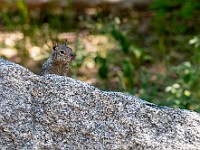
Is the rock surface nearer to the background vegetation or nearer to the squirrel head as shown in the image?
the squirrel head

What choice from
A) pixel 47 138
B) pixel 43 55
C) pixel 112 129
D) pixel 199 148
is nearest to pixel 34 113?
pixel 47 138

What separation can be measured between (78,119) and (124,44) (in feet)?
9.86

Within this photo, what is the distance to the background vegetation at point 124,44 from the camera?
4848 mm

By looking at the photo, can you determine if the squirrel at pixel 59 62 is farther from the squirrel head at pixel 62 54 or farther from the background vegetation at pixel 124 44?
the background vegetation at pixel 124 44

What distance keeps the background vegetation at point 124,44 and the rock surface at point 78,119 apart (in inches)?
76.9

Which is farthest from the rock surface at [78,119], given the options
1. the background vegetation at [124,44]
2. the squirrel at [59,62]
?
the background vegetation at [124,44]

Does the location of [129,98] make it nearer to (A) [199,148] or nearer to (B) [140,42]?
(A) [199,148]

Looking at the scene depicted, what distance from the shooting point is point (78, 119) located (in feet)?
7.18

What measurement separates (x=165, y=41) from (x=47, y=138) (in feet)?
13.1

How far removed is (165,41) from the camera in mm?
5992

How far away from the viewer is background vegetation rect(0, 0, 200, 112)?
15.9 feet

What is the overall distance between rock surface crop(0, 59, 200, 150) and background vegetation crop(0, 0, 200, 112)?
1954mm

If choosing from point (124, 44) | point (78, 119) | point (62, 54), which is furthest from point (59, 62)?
point (124, 44)

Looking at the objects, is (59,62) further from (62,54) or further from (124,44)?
(124,44)
